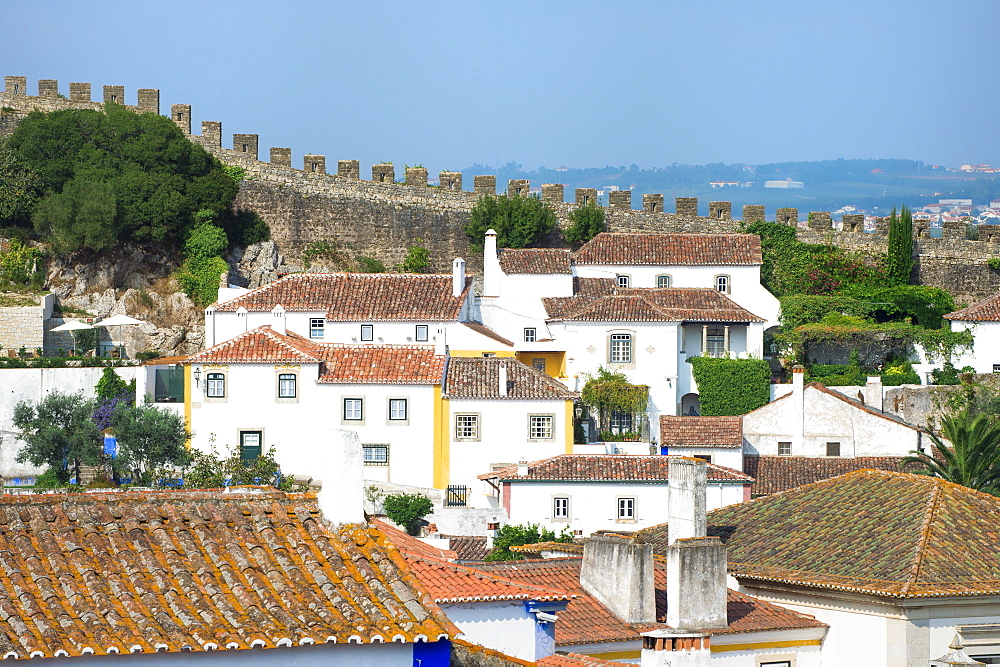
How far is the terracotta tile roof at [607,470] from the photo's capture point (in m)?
44.3

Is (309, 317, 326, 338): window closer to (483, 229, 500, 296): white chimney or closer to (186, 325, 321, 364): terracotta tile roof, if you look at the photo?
(186, 325, 321, 364): terracotta tile roof

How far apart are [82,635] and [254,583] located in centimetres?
147

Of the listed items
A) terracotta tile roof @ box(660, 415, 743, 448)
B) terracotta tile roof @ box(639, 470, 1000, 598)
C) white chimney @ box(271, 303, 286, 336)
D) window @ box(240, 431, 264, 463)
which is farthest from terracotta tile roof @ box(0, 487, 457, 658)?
white chimney @ box(271, 303, 286, 336)

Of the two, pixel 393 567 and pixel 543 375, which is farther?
pixel 543 375

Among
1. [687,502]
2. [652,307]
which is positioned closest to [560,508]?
[652,307]

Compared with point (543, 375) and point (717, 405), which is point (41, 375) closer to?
point (543, 375)

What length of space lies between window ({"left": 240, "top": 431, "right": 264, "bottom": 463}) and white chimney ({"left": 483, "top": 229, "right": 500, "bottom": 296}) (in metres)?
11.0

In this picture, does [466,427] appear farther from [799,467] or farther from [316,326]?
[799,467]

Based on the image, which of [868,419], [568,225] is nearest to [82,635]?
[868,419]

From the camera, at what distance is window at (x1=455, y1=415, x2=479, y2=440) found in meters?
49.0

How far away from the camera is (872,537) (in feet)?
77.7

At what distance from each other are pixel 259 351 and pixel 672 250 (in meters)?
16.0

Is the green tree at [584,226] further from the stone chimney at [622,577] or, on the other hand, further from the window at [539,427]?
the stone chimney at [622,577]

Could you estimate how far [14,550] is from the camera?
1415 centimetres
